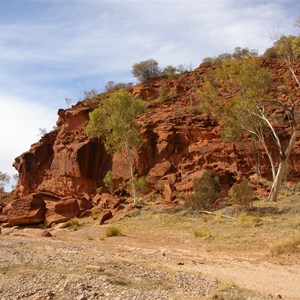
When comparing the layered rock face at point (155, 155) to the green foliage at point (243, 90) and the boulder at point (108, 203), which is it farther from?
the green foliage at point (243, 90)

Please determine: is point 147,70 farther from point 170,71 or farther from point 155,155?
point 155,155

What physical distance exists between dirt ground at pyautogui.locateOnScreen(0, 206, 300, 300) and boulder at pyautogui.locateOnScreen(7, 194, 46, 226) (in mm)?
13379

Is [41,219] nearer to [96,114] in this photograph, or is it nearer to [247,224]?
[96,114]

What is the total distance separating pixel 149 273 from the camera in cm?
998

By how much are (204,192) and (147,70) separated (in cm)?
3381

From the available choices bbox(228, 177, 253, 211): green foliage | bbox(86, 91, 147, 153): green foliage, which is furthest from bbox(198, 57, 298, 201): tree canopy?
bbox(86, 91, 147, 153): green foliage

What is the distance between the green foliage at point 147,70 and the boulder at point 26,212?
30700mm

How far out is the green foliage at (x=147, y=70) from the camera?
5541 cm

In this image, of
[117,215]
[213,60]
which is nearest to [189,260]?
[117,215]

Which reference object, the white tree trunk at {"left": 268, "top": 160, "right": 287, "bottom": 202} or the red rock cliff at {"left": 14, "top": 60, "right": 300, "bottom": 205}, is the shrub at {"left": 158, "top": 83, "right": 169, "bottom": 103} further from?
the white tree trunk at {"left": 268, "top": 160, "right": 287, "bottom": 202}

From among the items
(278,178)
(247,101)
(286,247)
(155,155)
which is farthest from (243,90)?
(286,247)

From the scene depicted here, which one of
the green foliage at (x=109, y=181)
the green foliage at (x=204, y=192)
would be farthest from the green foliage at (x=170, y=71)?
the green foliage at (x=204, y=192)

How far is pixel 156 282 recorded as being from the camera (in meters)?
8.88

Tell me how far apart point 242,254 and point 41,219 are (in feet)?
60.0
